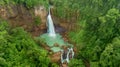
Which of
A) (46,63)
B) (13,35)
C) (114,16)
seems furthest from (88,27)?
(13,35)

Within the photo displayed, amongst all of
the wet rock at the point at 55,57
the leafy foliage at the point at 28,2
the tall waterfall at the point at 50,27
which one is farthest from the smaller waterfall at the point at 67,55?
the leafy foliage at the point at 28,2

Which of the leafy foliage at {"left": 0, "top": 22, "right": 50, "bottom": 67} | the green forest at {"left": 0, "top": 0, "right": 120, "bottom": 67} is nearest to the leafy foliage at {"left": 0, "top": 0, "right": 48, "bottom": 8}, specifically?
the green forest at {"left": 0, "top": 0, "right": 120, "bottom": 67}

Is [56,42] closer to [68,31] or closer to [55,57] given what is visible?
[68,31]

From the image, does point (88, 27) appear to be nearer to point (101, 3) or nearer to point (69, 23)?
point (101, 3)

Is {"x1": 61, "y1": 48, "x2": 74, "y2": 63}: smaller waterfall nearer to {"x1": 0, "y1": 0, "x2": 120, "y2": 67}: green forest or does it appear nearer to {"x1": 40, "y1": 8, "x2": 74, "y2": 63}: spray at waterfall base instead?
{"x1": 40, "y1": 8, "x2": 74, "y2": 63}: spray at waterfall base

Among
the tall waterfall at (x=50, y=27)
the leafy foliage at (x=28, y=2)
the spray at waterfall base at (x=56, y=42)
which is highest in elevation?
the leafy foliage at (x=28, y=2)

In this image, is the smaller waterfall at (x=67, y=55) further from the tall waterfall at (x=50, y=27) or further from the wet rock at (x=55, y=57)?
the tall waterfall at (x=50, y=27)

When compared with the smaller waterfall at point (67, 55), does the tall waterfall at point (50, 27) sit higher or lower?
higher
